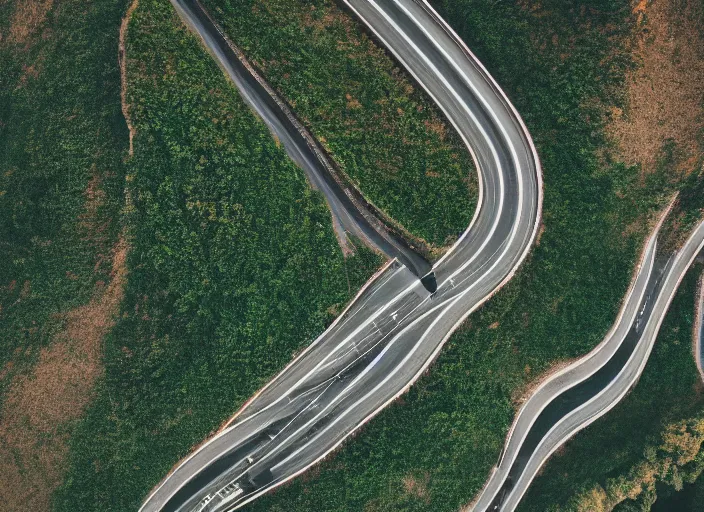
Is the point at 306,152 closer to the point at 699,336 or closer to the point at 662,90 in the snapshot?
the point at 662,90

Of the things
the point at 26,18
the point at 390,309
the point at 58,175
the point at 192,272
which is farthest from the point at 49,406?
the point at 26,18

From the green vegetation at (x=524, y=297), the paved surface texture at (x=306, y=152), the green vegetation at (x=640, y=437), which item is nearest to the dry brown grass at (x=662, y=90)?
the green vegetation at (x=524, y=297)

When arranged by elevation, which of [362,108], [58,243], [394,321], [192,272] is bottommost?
[394,321]

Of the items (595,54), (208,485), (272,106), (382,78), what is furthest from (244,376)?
(595,54)

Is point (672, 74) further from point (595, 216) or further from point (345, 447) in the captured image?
point (345, 447)

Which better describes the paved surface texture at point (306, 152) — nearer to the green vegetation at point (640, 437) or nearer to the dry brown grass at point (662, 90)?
the dry brown grass at point (662, 90)

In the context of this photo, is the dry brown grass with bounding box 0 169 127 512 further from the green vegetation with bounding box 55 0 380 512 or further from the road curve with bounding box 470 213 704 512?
the road curve with bounding box 470 213 704 512
